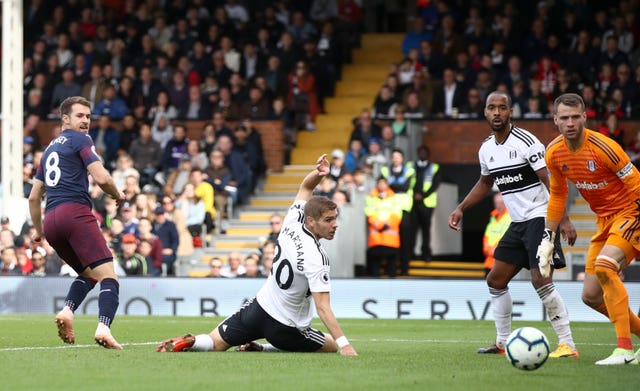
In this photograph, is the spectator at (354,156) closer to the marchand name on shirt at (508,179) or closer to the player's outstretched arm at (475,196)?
the player's outstretched arm at (475,196)

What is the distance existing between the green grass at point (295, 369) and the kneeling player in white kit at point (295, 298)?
18 centimetres

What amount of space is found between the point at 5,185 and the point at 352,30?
32.1 ft

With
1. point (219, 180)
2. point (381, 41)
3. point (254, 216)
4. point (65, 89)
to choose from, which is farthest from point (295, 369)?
point (381, 41)

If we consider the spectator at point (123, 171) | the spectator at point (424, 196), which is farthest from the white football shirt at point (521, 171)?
the spectator at point (123, 171)

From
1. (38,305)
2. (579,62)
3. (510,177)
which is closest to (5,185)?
(38,305)

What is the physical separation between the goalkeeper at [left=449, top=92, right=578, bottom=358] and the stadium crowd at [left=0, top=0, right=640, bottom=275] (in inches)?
432

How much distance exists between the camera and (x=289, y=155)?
27.5 m

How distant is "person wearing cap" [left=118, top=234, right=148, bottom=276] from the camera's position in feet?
70.8

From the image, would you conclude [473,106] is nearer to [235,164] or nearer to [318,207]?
[235,164]

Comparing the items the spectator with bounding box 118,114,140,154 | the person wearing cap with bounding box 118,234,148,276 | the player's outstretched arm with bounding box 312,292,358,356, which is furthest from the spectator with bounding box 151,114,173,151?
the player's outstretched arm with bounding box 312,292,358,356

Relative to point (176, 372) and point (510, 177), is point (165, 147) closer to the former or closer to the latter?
point (510, 177)

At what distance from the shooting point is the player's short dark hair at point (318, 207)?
1067 cm

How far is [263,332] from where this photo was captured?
11.0 m

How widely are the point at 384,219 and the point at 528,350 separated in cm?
1324
